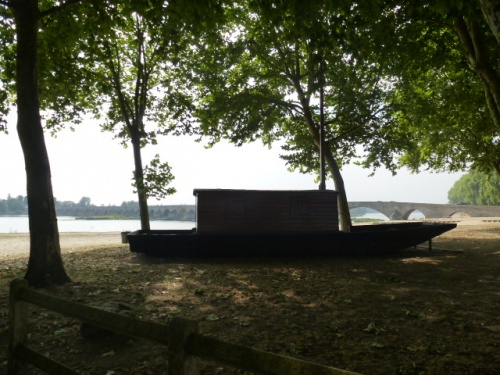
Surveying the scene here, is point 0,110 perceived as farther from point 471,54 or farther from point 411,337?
point 471,54

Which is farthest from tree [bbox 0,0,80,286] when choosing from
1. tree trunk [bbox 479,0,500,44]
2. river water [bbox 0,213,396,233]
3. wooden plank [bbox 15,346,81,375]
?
river water [bbox 0,213,396,233]

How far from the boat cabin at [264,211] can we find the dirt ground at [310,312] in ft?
10.3

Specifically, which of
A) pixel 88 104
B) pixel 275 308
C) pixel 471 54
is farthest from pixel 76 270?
pixel 471 54

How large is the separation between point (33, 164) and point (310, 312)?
8082mm

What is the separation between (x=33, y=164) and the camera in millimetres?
8961

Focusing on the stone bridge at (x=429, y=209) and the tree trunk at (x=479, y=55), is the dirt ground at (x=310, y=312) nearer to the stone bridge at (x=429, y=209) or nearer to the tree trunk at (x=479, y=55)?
the tree trunk at (x=479, y=55)

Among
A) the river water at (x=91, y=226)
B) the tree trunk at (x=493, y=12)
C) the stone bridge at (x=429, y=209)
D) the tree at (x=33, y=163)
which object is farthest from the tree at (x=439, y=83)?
the river water at (x=91, y=226)

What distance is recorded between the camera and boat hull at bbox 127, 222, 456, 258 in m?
13.5

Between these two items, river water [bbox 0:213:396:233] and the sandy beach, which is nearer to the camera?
the sandy beach

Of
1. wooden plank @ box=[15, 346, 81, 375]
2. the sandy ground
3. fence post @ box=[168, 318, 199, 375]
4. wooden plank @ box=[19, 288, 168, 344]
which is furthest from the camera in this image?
the sandy ground

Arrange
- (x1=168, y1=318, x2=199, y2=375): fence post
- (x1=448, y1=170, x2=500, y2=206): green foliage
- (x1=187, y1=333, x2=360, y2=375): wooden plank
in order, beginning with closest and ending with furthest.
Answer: (x1=187, y1=333, x2=360, y2=375): wooden plank, (x1=168, y1=318, x2=199, y2=375): fence post, (x1=448, y1=170, x2=500, y2=206): green foliage

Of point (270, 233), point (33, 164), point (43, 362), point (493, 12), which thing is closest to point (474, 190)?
point (270, 233)

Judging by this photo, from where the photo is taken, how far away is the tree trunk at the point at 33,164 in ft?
29.3

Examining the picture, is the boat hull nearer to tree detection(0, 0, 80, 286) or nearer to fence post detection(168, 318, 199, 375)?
tree detection(0, 0, 80, 286)
